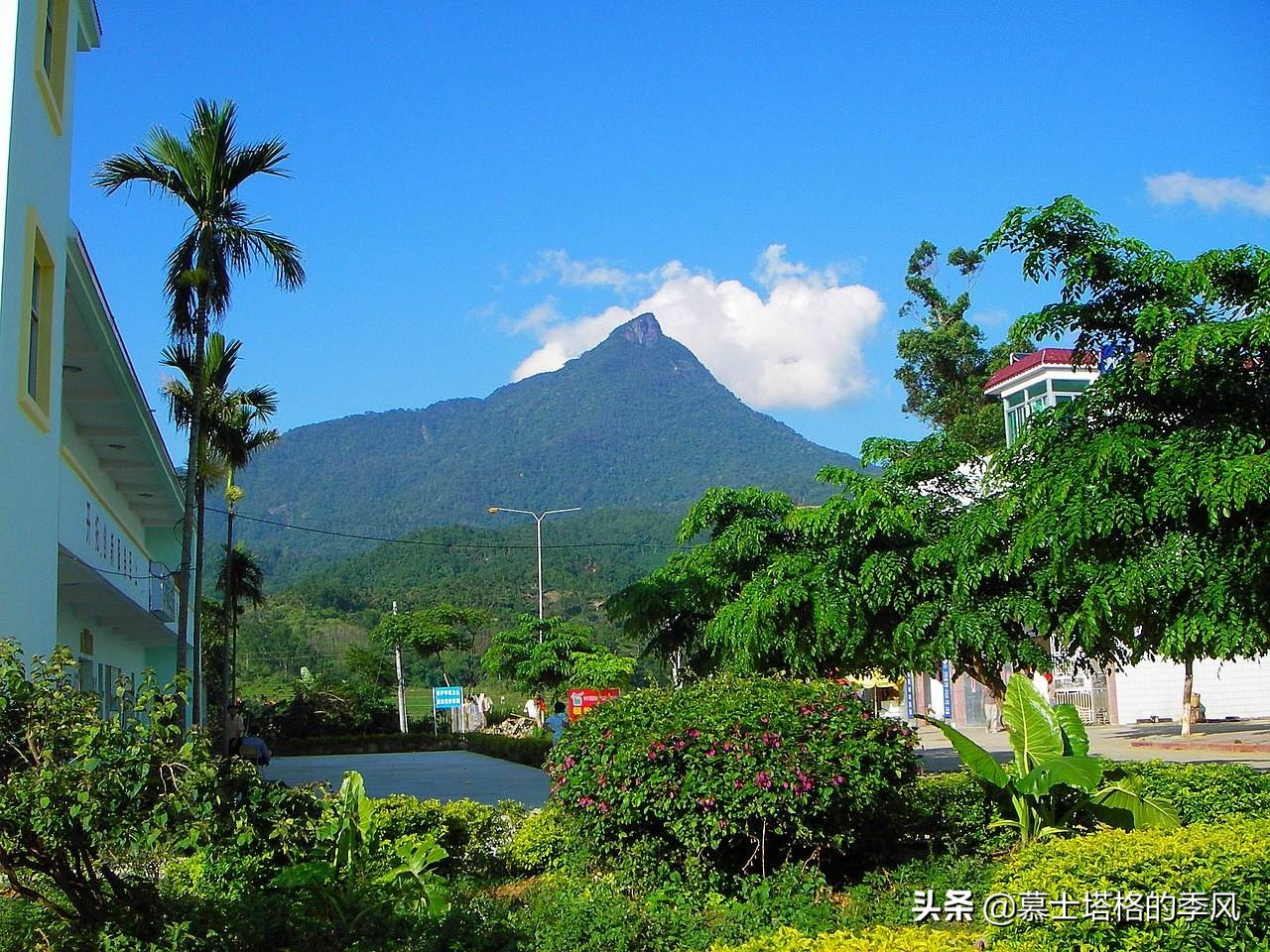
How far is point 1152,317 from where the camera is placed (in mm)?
9344

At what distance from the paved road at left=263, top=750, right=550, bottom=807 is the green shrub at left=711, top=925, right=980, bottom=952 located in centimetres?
1172

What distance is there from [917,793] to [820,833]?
1848 millimetres

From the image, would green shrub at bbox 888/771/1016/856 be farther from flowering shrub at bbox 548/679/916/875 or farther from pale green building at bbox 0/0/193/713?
pale green building at bbox 0/0/193/713

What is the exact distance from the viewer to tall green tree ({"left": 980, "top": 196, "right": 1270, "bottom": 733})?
8945mm

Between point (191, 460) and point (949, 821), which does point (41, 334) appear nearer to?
point (949, 821)

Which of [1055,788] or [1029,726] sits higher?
[1029,726]

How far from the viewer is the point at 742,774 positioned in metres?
8.04

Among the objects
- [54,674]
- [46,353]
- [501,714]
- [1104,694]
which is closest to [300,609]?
[501,714]

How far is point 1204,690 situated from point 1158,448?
3443 centimetres

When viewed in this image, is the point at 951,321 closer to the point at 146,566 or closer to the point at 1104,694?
the point at 1104,694

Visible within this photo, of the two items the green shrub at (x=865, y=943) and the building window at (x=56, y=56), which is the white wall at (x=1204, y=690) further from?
the green shrub at (x=865, y=943)

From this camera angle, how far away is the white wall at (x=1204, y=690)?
39438mm

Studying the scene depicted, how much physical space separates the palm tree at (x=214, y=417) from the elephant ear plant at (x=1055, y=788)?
1624 cm

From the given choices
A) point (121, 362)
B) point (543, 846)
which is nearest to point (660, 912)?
point (543, 846)
